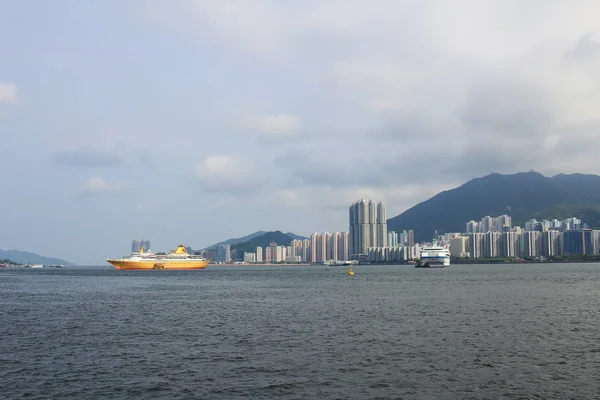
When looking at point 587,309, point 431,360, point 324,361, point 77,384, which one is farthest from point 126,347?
point 587,309

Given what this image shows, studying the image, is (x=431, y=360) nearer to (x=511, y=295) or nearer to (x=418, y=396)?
(x=418, y=396)

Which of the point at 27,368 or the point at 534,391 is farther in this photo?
the point at 27,368

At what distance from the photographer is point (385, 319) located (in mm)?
49781

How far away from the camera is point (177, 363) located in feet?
102

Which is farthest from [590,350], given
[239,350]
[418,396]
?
[239,350]

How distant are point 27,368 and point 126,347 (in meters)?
7.17

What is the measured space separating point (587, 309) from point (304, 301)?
32986mm

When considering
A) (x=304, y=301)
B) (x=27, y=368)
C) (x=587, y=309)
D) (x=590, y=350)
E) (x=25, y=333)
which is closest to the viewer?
(x=27, y=368)

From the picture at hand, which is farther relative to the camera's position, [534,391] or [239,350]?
[239,350]

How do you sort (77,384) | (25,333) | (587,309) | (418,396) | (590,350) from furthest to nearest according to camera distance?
(587,309) → (25,333) → (590,350) → (77,384) → (418,396)

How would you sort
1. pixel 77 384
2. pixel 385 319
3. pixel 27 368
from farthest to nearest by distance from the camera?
pixel 385 319
pixel 27 368
pixel 77 384

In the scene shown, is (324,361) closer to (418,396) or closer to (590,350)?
(418,396)

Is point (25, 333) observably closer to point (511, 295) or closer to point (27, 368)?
point (27, 368)

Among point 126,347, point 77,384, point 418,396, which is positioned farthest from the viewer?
point 126,347
